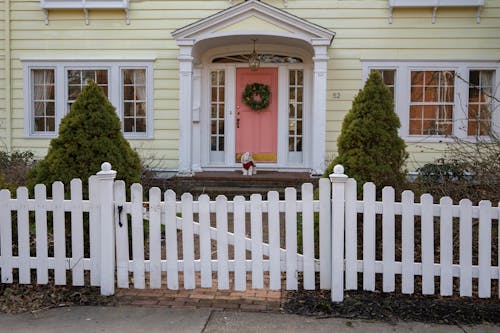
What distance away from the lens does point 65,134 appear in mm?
5414

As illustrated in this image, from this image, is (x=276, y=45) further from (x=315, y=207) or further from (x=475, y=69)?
(x=315, y=207)

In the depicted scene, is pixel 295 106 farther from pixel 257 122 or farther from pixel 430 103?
pixel 430 103

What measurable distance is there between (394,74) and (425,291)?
7549 mm

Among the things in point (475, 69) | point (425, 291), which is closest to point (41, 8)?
point (475, 69)

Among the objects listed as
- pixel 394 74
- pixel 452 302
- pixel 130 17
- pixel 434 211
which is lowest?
pixel 452 302

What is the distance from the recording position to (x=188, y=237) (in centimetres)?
470

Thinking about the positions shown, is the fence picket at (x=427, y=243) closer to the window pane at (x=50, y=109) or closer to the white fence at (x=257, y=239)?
the white fence at (x=257, y=239)

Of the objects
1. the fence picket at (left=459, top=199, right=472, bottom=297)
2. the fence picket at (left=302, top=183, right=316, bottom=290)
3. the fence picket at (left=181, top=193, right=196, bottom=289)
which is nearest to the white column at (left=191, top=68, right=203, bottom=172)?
the fence picket at (left=181, top=193, right=196, bottom=289)

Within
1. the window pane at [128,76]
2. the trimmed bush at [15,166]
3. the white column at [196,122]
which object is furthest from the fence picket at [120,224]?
the window pane at [128,76]

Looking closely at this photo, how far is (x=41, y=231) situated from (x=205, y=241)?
5.03 feet

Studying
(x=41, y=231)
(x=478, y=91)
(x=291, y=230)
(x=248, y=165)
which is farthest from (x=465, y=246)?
(x=478, y=91)

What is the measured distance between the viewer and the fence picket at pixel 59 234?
4.74 metres

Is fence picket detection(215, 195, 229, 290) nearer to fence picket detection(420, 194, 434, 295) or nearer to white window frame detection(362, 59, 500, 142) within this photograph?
fence picket detection(420, 194, 434, 295)

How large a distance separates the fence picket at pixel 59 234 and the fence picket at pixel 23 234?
27cm
